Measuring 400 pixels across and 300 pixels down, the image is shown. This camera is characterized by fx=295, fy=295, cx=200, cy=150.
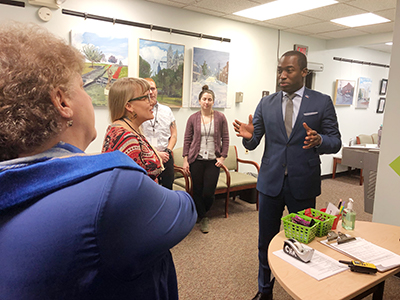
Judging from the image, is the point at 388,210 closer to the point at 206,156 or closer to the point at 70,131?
the point at 206,156

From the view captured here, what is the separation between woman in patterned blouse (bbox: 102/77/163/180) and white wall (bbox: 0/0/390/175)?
6.79 ft

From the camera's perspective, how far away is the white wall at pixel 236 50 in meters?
3.57

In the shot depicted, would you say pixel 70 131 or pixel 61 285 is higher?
pixel 70 131

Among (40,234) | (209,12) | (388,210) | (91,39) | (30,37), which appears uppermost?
(209,12)

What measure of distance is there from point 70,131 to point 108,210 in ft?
0.85

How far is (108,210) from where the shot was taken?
0.52 m

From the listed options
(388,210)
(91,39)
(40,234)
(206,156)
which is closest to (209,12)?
(91,39)

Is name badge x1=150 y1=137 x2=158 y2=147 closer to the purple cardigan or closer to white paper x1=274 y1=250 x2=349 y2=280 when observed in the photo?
the purple cardigan

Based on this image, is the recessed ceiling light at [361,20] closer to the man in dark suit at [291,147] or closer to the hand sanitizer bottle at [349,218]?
the man in dark suit at [291,147]

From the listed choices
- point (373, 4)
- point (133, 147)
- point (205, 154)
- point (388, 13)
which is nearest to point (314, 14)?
point (373, 4)

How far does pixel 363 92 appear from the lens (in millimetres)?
7020

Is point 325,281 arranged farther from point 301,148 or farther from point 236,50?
point 236,50

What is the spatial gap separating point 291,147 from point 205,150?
1.61 meters

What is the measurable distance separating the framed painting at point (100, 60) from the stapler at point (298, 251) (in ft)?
9.67
